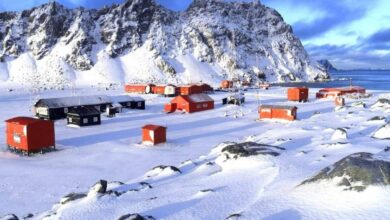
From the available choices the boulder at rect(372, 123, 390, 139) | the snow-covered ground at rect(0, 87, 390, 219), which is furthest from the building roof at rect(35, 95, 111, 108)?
the boulder at rect(372, 123, 390, 139)

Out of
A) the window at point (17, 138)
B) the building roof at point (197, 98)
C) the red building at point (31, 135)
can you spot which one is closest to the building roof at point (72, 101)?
the building roof at point (197, 98)

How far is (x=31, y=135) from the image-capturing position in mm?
36219

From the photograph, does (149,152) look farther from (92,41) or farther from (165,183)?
(92,41)

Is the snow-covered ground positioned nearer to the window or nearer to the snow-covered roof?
the window

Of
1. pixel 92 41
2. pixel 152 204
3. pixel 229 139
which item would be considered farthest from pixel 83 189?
pixel 92 41

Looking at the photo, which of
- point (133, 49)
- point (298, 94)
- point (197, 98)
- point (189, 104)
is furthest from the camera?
point (133, 49)

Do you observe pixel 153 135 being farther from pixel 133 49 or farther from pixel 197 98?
pixel 133 49

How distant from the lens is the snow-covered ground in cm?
1620

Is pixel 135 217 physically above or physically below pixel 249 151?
below

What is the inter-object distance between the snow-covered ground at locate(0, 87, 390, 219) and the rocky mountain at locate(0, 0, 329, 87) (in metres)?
93.4

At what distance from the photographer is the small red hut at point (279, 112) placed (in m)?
53.2

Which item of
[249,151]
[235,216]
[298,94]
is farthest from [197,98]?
[235,216]

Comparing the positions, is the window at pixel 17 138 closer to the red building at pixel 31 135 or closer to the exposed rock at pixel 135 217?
the red building at pixel 31 135

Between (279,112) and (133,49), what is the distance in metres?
117
